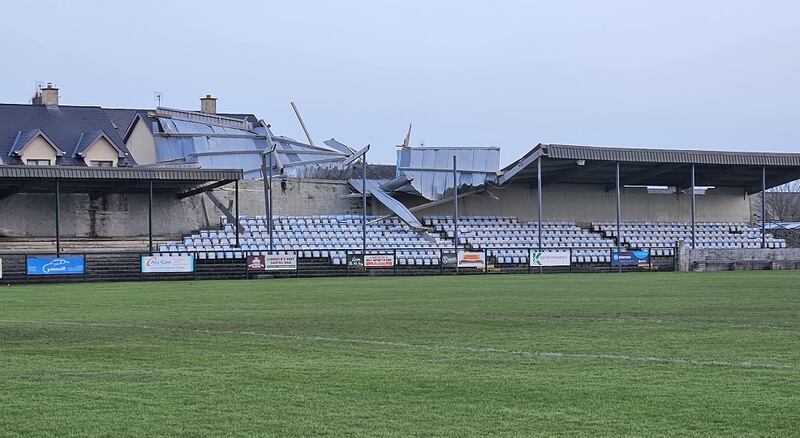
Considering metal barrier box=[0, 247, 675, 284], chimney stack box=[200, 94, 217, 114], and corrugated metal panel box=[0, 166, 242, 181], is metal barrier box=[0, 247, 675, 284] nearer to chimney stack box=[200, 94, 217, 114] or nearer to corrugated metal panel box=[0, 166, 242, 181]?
corrugated metal panel box=[0, 166, 242, 181]

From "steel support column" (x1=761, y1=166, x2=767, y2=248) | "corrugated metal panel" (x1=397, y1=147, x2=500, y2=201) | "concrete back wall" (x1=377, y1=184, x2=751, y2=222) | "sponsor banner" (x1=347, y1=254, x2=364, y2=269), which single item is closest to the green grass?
"sponsor banner" (x1=347, y1=254, x2=364, y2=269)

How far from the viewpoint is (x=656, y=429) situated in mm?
8625

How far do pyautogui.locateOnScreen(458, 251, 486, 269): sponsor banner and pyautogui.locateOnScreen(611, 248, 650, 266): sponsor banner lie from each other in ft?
21.2

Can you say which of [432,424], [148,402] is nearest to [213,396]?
[148,402]

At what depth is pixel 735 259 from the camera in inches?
2119

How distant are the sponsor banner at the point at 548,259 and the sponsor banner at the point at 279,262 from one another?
437 inches

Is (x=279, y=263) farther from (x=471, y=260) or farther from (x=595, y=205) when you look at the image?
(x=595, y=205)

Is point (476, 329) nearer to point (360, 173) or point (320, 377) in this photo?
point (320, 377)

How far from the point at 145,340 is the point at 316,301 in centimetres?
1084

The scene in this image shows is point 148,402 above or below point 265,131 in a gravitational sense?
below

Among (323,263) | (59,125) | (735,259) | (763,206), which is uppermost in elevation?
(59,125)

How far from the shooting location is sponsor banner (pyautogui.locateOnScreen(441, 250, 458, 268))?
160 ft

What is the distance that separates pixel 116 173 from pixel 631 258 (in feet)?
78.0

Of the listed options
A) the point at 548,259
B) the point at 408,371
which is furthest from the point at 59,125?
the point at 408,371
